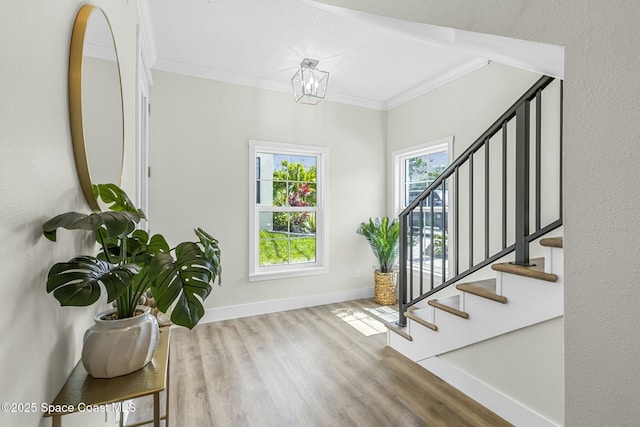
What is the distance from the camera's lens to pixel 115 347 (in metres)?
0.94

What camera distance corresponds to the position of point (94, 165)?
3.66 feet

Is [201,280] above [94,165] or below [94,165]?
below

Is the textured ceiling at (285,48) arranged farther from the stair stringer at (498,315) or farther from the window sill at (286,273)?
the window sill at (286,273)

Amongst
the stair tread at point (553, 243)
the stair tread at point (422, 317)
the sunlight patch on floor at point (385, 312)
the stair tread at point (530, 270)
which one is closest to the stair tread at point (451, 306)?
the stair tread at point (422, 317)

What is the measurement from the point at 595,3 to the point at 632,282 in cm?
53

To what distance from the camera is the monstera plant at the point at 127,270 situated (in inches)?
31.0

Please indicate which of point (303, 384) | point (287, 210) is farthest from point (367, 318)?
point (287, 210)

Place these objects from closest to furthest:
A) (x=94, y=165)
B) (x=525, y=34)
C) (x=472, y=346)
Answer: (x=525, y=34) < (x=94, y=165) < (x=472, y=346)

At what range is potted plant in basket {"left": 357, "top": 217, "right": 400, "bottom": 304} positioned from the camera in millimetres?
3920

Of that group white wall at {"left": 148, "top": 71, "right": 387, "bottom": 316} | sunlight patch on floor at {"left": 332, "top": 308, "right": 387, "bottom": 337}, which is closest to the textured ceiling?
white wall at {"left": 148, "top": 71, "right": 387, "bottom": 316}

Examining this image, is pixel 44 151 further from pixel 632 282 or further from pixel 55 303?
pixel 632 282

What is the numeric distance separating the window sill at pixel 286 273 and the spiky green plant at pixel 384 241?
69 cm

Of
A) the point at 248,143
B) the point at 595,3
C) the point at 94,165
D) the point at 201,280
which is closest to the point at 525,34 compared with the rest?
the point at 595,3

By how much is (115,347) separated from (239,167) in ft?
8.99
